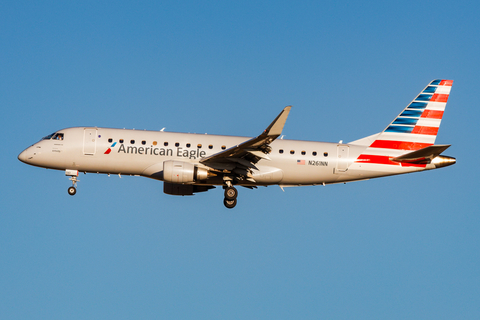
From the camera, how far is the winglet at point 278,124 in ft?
90.5

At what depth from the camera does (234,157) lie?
3191 centimetres

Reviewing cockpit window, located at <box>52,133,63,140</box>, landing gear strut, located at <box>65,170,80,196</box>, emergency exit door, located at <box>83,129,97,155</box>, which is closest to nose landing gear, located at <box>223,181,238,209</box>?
emergency exit door, located at <box>83,129,97,155</box>

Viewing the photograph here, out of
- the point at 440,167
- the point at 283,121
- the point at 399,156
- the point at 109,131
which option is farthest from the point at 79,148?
the point at 440,167

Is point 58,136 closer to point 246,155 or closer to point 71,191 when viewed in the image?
point 71,191

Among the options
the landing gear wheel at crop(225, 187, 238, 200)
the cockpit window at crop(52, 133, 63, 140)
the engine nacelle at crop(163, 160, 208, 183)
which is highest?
the cockpit window at crop(52, 133, 63, 140)

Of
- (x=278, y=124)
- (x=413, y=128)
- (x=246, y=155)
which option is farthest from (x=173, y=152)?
(x=413, y=128)

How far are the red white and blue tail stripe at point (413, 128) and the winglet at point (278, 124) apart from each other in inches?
317

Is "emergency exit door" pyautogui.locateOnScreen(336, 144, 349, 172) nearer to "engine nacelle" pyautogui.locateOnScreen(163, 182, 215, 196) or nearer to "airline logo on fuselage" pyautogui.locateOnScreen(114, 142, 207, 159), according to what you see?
"airline logo on fuselage" pyautogui.locateOnScreen(114, 142, 207, 159)

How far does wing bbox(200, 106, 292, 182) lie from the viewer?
1129 inches

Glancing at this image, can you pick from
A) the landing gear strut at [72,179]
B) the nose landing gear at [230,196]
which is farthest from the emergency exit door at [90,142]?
the nose landing gear at [230,196]

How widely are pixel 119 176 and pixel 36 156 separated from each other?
17.3ft

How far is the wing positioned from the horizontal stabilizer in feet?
28.0

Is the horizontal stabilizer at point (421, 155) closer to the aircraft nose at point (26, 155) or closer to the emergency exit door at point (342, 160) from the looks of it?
the emergency exit door at point (342, 160)

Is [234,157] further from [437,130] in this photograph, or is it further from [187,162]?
[437,130]
